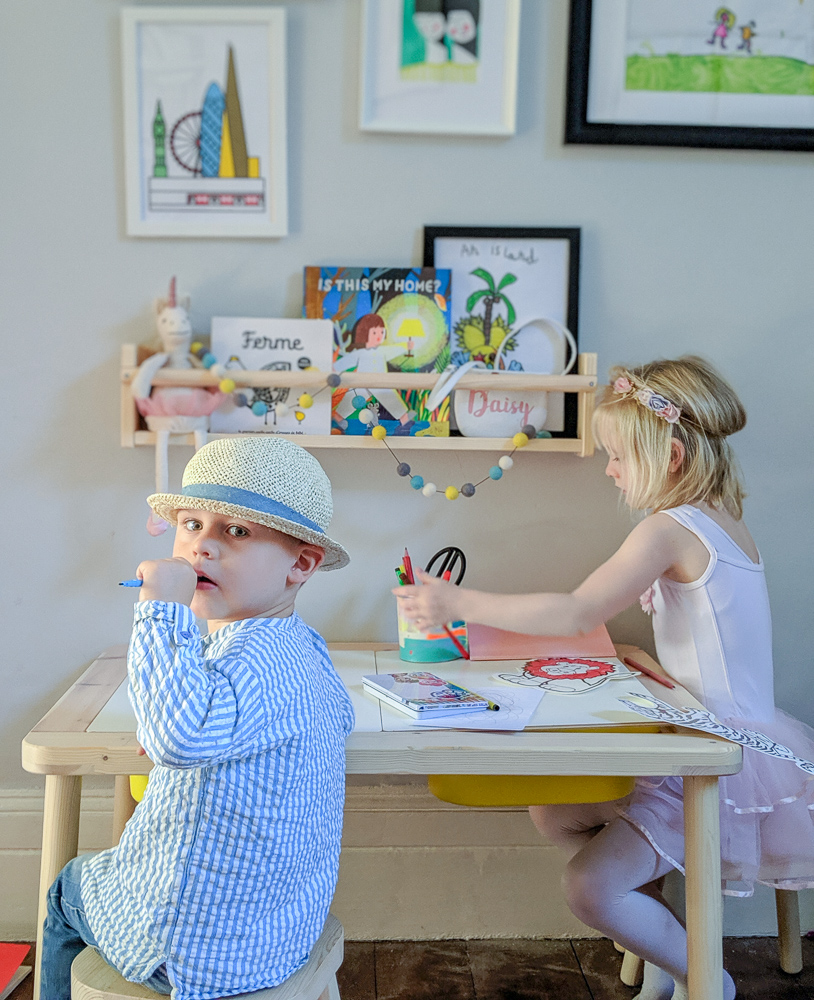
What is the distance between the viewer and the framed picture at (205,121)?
156cm

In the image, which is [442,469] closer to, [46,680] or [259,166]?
[259,166]

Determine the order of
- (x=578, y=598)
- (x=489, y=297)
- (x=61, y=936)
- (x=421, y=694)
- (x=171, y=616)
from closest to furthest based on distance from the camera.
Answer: (x=171, y=616) < (x=61, y=936) < (x=421, y=694) < (x=578, y=598) < (x=489, y=297)

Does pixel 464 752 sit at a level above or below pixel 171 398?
below

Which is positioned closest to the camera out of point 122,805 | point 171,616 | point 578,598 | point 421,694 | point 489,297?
point 171,616

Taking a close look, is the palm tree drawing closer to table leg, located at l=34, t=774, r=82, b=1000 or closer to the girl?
the girl

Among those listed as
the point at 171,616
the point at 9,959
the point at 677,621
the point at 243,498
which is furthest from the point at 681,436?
the point at 9,959

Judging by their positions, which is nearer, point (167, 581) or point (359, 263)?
point (167, 581)

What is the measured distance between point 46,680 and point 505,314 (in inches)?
42.9

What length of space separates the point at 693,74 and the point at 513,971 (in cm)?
164

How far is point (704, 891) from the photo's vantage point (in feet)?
3.87

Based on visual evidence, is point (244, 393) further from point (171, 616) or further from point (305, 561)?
point (171, 616)

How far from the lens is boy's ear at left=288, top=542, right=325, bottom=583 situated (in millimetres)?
1079

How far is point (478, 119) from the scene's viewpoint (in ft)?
5.26

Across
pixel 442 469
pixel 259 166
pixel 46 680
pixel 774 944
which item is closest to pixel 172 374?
pixel 259 166
